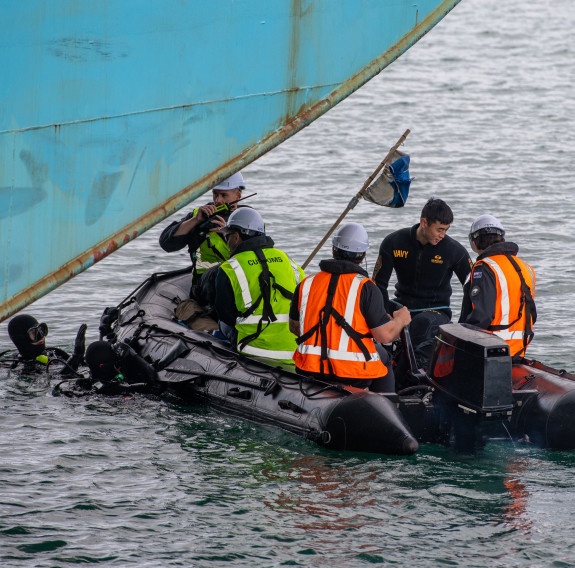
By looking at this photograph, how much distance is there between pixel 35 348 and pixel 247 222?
2.62 m

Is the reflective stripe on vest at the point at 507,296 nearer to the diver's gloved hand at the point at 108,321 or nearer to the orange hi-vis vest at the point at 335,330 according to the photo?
the orange hi-vis vest at the point at 335,330

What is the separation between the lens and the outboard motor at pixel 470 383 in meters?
6.07

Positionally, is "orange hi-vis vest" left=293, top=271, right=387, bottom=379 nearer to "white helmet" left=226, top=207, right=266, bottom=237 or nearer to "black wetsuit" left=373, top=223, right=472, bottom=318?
"white helmet" left=226, top=207, right=266, bottom=237

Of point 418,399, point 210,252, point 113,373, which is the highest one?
point 210,252

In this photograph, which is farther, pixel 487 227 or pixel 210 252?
pixel 210 252

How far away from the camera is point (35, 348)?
862cm

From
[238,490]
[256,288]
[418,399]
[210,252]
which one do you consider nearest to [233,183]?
[210,252]

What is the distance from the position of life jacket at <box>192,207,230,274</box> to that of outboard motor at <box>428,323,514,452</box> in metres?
2.64

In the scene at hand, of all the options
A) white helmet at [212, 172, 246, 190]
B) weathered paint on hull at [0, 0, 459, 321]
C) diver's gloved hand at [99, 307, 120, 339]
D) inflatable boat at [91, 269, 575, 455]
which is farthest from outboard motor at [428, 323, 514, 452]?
diver's gloved hand at [99, 307, 120, 339]

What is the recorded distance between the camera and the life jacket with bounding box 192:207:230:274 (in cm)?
851

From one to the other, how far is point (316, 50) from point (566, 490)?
10.4ft

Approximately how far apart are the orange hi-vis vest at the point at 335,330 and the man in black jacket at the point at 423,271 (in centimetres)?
94

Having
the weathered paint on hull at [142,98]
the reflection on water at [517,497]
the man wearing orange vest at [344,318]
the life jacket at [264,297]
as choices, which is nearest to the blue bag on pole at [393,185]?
the life jacket at [264,297]

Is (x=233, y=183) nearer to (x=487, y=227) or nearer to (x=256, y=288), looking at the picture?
(x=256, y=288)
